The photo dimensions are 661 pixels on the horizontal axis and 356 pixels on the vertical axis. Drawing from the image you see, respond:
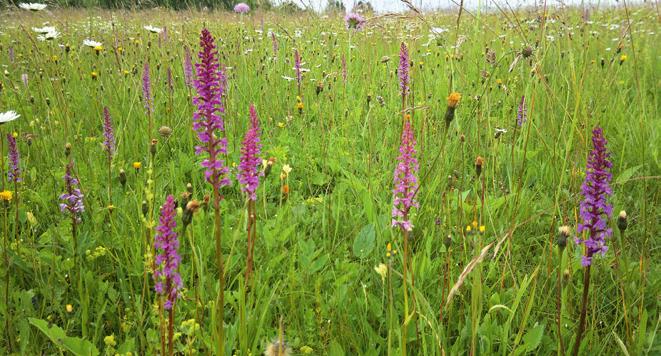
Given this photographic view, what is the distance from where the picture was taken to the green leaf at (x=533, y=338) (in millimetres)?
1281

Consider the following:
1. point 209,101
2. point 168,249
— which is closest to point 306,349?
point 168,249

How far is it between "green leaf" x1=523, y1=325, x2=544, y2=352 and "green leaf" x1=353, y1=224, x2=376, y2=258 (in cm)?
59

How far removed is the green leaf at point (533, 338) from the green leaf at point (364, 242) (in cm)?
59

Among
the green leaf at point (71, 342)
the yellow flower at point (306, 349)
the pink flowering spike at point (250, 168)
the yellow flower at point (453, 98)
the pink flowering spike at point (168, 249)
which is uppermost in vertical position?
the yellow flower at point (453, 98)

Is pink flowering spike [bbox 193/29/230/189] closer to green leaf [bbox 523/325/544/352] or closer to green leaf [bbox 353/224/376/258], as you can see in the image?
green leaf [bbox 353/224/376/258]

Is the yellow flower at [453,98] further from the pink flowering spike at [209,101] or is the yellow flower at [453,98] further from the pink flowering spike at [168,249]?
the pink flowering spike at [168,249]

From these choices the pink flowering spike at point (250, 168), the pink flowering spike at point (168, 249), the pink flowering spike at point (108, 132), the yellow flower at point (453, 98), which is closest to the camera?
the pink flowering spike at point (168, 249)

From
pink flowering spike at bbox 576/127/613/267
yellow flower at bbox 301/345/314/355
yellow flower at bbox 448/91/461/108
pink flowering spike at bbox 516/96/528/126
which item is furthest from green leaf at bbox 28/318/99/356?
pink flowering spike at bbox 516/96/528/126

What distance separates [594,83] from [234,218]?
9.39ft

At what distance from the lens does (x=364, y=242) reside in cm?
173

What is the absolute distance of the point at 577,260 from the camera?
63.3 inches

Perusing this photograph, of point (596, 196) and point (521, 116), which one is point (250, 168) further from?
point (521, 116)

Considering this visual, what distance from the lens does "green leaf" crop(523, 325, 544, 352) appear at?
128 centimetres

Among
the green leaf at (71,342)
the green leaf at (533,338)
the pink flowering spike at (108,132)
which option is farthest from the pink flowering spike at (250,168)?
the pink flowering spike at (108,132)
